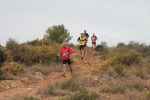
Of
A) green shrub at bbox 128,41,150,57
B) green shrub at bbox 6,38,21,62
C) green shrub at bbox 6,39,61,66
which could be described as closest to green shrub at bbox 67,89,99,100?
green shrub at bbox 6,39,61,66

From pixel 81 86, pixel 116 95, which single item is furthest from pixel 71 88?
pixel 116 95

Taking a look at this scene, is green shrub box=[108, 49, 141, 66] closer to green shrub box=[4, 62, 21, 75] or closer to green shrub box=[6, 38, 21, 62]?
green shrub box=[4, 62, 21, 75]

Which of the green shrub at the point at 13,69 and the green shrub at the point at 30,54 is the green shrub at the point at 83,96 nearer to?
the green shrub at the point at 13,69

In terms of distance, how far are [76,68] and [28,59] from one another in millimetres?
2752

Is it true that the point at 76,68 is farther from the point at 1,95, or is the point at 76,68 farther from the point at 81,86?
the point at 1,95

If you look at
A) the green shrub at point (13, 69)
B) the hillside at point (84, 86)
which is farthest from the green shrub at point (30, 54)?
the green shrub at point (13, 69)

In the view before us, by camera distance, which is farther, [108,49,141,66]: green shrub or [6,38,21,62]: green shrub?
[6,38,21,62]: green shrub

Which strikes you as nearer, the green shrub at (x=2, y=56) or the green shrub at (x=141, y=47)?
the green shrub at (x=2, y=56)

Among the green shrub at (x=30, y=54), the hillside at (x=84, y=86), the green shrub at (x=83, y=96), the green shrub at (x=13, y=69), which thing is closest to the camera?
the green shrub at (x=83, y=96)

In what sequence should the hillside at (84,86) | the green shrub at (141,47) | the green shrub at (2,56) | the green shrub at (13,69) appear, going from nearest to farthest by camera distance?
the hillside at (84,86) → the green shrub at (2,56) → the green shrub at (13,69) → the green shrub at (141,47)

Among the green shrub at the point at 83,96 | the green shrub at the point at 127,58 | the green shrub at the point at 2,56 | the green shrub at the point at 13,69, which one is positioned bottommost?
the green shrub at the point at 83,96

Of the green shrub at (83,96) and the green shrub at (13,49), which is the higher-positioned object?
the green shrub at (13,49)

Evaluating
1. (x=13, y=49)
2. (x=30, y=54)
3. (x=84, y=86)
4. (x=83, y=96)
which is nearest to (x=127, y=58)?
(x=30, y=54)

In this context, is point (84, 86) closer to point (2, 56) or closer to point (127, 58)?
point (2, 56)
